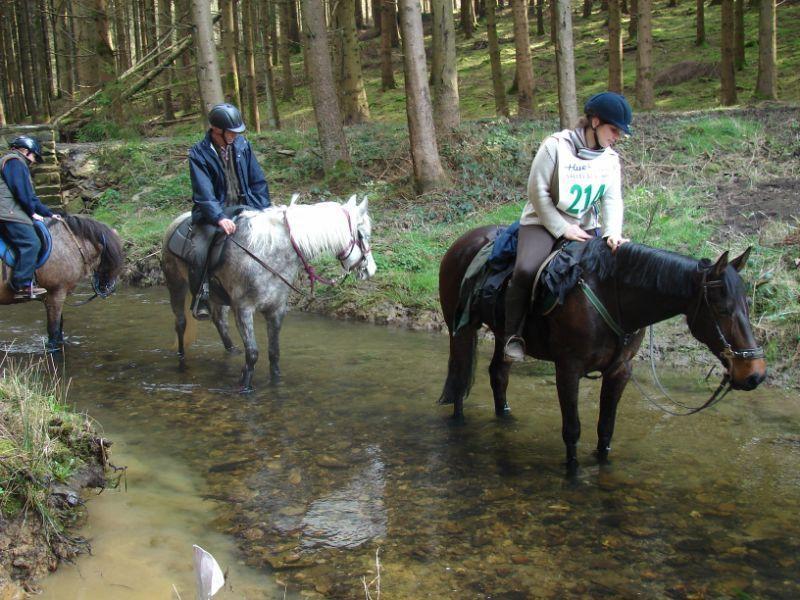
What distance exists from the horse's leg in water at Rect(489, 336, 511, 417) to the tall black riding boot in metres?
1.06

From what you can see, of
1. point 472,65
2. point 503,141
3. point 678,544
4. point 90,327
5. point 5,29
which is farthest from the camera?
point 5,29

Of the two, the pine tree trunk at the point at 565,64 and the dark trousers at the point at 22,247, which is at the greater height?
the pine tree trunk at the point at 565,64

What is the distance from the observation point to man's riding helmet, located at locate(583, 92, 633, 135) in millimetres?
4875

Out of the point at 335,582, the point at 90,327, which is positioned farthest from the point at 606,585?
the point at 90,327

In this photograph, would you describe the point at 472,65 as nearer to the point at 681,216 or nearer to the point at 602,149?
the point at 681,216

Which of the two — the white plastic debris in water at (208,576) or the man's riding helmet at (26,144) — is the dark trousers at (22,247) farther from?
the white plastic debris in water at (208,576)

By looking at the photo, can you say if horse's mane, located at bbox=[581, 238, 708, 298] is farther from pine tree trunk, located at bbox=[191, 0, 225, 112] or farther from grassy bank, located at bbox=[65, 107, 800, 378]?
pine tree trunk, located at bbox=[191, 0, 225, 112]

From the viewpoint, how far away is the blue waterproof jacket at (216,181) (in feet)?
24.2

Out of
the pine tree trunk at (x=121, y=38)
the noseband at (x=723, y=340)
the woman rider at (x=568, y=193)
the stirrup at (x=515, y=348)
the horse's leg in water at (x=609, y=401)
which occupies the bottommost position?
the horse's leg in water at (x=609, y=401)

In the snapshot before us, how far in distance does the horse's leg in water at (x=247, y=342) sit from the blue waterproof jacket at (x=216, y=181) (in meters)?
0.99

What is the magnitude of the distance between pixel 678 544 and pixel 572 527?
25.7 inches

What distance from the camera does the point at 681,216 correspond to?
10586mm

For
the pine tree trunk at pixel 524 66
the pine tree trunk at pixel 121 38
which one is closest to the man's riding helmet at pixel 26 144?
the pine tree trunk at pixel 524 66

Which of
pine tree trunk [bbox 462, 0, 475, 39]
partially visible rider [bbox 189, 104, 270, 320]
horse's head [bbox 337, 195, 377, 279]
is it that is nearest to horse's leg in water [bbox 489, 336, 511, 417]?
horse's head [bbox 337, 195, 377, 279]
